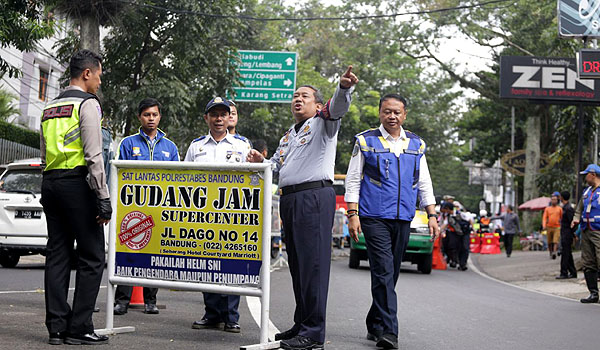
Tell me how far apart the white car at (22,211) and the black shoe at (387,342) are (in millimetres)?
8197

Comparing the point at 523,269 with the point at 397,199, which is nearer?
the point at 397,199

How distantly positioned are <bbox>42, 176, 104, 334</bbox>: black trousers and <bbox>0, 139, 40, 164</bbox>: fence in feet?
65.3

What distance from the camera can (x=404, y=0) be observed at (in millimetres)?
37938

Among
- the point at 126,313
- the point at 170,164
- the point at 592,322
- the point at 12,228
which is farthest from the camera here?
the point at 12,228

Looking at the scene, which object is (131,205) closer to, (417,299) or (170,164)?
(170,164)

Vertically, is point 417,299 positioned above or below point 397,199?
below

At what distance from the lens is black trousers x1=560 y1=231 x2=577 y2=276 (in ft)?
55.5

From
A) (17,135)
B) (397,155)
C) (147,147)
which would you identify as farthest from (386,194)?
(17,135)

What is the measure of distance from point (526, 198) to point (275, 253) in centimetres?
2067

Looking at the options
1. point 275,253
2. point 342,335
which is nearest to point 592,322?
point 342,335

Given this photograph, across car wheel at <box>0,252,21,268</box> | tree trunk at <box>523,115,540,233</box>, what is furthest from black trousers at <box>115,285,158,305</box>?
tree trunk at <box>523,115,540,233</box>

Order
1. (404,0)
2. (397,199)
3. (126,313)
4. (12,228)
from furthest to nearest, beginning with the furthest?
1. (404,0)
2. (12,228)
3. (126,313)
4. (397,199)

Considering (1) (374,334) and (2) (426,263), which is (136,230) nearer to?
(1) (374,334)

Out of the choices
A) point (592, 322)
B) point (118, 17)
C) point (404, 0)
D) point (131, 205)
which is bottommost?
point (592, 322)
